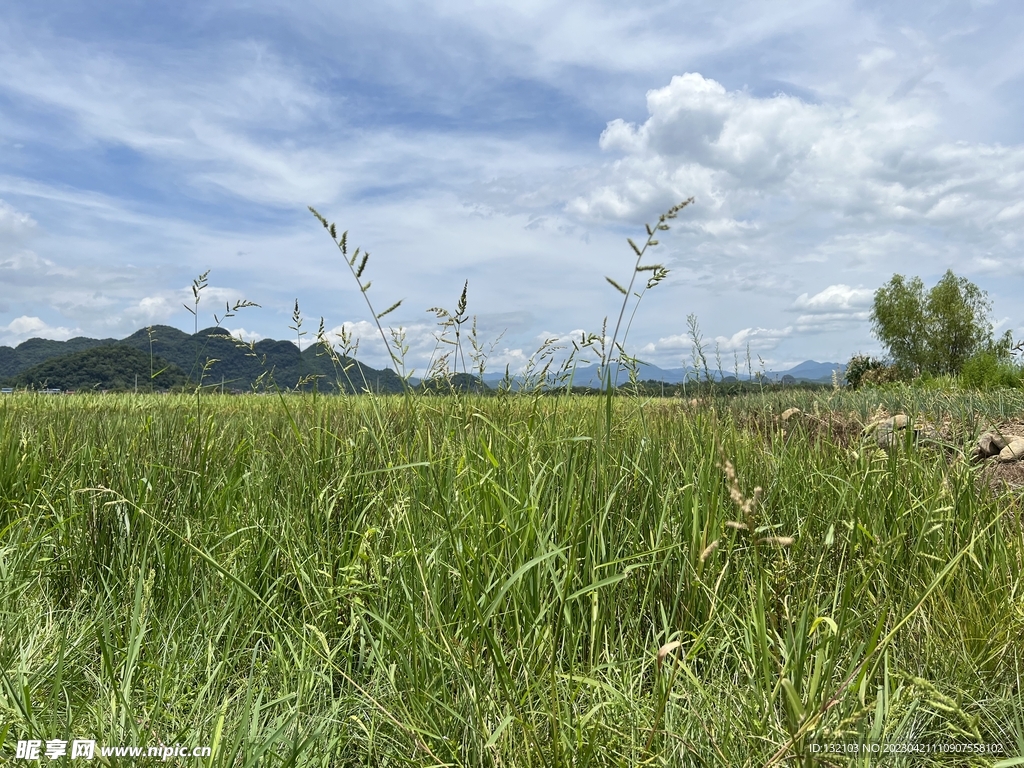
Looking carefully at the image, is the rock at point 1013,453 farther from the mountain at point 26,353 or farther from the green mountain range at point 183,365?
the mountain at point 26,353

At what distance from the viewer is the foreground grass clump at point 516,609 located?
153 cm

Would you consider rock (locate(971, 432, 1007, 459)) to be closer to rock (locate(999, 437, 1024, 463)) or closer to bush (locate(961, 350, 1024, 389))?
rock (locate(999, 437, 1024, 463))

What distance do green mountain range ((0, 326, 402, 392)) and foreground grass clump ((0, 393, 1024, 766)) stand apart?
378mm

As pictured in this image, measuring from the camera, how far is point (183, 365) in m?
47.0

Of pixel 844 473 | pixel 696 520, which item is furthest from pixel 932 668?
pixel 844 473

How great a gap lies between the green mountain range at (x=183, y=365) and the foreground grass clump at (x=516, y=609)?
1.24 ft

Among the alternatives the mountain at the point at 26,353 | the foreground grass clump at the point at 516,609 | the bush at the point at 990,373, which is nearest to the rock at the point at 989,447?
the foreground grass clump at the point at 516,609

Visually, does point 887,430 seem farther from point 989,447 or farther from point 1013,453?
point 989,447

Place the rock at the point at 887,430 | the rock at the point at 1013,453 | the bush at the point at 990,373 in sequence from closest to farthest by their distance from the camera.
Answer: the rock at the point at 887,430 < the rock at the point at 1013,453 < the bush at the point at 990,373

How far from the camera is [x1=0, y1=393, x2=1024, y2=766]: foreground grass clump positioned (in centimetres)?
153

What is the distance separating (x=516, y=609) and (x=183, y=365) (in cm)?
5169

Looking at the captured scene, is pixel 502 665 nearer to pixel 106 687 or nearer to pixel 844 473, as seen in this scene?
pixel 106 687

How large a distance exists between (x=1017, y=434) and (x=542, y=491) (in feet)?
17.6

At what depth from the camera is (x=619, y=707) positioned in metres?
1.67
